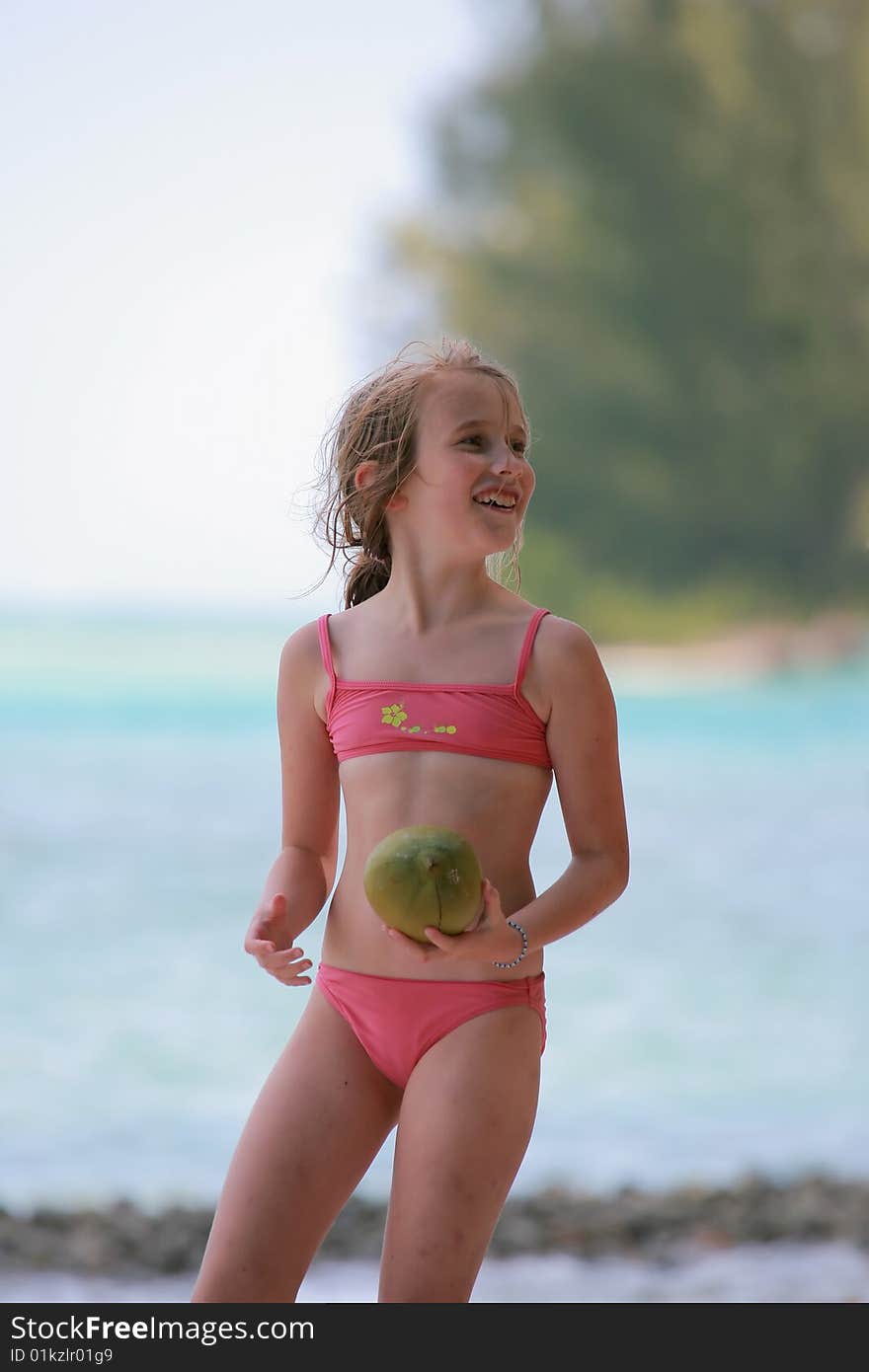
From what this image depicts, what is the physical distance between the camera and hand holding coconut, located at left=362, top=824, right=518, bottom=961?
128cm

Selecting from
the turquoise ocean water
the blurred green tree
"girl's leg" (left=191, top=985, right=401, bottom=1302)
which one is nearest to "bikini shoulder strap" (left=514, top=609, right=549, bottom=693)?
"girl's leg" (left=191, top=985, right=401, bottom=1302)

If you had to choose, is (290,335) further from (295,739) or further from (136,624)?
(295,739)

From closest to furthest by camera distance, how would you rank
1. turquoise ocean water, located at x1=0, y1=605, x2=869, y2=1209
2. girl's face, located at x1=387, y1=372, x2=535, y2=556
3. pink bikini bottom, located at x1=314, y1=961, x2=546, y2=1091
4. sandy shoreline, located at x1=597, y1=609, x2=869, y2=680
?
pink bikini bottom, located at x1=314, y1=961, x2=546, y2=1091, girl's face, located at x1=387, y1=372, x2=535, y2=556, turquoise ocean water, located at x1=0, y1=605, x2=869, y2=1209, sandy shoreline, located at x1=597, y1=609, x2=869, y2=680

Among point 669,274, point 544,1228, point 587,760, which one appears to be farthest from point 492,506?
point 669,274

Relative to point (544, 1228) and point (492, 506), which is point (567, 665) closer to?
point (492, 506)

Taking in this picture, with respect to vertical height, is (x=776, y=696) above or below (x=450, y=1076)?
above

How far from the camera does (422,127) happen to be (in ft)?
29.1

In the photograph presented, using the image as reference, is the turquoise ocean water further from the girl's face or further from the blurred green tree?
the girl's face

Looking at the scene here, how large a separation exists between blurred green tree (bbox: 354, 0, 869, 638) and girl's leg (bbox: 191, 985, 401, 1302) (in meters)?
6.96

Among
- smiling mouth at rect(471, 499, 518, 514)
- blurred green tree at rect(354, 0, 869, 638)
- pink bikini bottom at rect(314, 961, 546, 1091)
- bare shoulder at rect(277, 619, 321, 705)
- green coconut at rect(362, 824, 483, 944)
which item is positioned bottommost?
pink bikini bottom at rect(314, 961, 546, 1091)

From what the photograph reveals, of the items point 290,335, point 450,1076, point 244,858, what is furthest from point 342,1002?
point 290,335

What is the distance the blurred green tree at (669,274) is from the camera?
8219 mm

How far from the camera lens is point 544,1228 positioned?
3631 mm

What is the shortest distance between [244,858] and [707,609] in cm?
300
